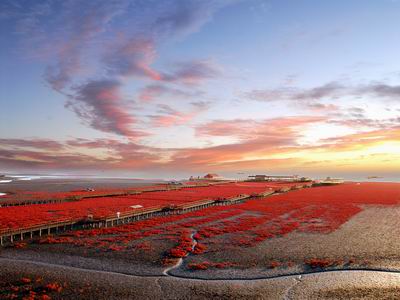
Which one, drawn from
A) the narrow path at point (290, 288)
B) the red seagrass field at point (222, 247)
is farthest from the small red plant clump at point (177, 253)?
the narrow path at point (290, 288)

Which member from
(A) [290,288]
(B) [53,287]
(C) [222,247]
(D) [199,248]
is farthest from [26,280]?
(A) [290,288]

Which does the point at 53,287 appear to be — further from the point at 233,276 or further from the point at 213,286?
the point at 233,276

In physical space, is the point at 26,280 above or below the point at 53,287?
above

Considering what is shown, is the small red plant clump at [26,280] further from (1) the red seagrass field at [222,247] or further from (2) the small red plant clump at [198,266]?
(2) the small red plant clump at [198,266]

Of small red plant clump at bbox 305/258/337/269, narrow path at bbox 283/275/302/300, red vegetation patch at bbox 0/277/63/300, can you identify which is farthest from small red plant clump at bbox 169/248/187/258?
small red plant clump at bbox 305/258/337/269

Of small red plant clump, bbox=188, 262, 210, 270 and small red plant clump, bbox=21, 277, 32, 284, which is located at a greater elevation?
small red plant clump, bbox=21, 277, 32, 284

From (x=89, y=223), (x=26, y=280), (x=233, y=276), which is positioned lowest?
(x=233, y=276)

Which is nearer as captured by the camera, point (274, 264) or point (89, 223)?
point (274, 264)

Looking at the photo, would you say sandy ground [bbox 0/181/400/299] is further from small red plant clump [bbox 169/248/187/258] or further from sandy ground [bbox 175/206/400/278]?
small red plant clump [bbox 169/248/187/258]

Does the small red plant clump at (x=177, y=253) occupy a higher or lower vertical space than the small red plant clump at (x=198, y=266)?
higher

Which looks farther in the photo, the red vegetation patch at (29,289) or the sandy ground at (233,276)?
the sandy ground at (233,276)

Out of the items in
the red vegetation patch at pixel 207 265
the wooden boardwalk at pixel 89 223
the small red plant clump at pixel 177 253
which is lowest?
the red vegetation patch at pixel 207 265

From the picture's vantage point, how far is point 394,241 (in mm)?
38094

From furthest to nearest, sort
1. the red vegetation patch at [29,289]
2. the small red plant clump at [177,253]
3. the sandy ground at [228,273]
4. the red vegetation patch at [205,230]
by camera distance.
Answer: the red vegetation patch at [205,230] → the small red plant clump at [177,253] → the sandy ground at [228,273] → the red vegetation patch at [29,289]
